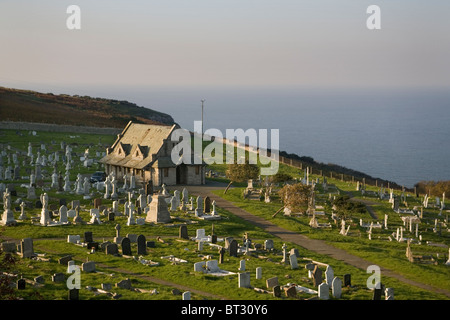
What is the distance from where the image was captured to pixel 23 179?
58.6 m

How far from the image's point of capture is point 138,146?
2402 inches

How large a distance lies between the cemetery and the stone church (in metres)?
1.44

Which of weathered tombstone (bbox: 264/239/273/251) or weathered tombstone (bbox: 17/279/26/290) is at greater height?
weathered tombstone (bbox: 264/239/273/251)

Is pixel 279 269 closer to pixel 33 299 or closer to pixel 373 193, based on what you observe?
pixel 33 299

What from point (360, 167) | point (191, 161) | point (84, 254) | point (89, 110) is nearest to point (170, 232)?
point (84, 254)

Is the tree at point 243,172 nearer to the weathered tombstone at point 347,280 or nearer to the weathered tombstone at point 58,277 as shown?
the weathered tombstone at point 347,280

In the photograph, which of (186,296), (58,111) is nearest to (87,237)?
(186,296)

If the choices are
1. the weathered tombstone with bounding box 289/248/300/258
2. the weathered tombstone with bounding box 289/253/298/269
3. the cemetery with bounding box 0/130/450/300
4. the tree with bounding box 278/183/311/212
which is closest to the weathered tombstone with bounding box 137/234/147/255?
the cemetery with bounding box 0/130/450/300

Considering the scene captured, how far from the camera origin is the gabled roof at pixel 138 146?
197 ft

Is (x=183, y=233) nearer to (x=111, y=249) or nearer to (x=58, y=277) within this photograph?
(x=111, y=249)

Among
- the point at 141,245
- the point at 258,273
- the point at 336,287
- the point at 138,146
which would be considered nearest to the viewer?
the point at 336,287

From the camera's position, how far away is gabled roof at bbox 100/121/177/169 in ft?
197

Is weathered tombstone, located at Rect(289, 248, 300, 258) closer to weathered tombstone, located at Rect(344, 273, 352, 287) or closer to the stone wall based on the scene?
weathered tombstone, located at Rect(344, 273, 352, 287)

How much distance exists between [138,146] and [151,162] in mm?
Result: 3073
